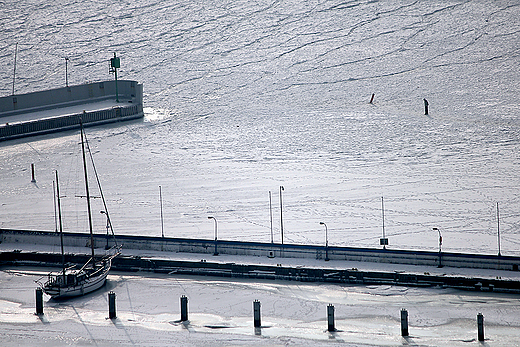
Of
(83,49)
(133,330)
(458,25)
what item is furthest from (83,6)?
(133,330)

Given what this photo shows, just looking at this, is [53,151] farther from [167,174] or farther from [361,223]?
[361,223]

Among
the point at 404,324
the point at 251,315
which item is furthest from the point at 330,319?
the point at 251,315

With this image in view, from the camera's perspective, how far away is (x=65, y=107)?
123 feet

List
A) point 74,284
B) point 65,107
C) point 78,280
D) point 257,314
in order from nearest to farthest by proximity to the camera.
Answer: point 257,314
point 74,284
point 78,280
point 65,107

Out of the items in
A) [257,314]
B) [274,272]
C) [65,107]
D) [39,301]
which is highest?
[65,107]

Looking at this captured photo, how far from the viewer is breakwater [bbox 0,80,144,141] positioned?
33.7m

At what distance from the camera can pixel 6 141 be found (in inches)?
1277

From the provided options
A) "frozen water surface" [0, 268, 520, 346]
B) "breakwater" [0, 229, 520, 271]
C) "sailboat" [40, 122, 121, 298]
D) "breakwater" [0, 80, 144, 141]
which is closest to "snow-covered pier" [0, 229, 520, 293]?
"breakwater" [0, 229, 520, 271]

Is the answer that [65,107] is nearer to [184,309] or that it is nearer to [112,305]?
[112,305]

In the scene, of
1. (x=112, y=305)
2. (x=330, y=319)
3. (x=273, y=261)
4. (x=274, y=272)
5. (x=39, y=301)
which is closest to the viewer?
(x=330, y=319)

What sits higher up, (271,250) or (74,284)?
(271,250)

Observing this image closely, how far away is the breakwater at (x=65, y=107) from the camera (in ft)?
110

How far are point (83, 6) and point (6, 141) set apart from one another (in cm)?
2350

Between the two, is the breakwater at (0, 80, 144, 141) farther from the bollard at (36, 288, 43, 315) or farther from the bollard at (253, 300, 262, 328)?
the bollard at (253, 300, 262, 328)
